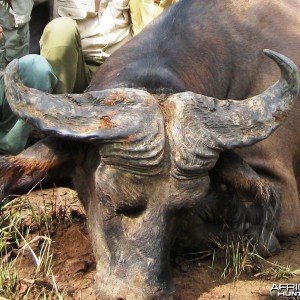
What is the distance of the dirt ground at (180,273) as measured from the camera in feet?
14.3

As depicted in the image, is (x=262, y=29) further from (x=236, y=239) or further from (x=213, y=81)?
(x=236, y=239)

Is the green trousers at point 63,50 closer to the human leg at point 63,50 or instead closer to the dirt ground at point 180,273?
the human leg at point 63,50

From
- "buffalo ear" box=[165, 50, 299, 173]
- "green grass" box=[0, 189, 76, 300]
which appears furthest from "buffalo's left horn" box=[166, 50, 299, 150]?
"green grass" box=[0, 189, 76, 300]

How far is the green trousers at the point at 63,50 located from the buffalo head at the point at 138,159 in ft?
8.13

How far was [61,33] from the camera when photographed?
21.3ft

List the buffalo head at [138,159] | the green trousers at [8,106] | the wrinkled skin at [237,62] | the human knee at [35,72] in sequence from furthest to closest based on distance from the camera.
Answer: the human knee at [35,72], the green trousers at [8,106], the wrinkled skin at [237,62], the buffalo head at [138,159]

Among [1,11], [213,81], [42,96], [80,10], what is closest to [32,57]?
[1,11]

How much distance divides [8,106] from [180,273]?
6.97 ft

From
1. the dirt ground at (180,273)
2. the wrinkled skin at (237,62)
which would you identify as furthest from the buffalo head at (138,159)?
the wrinkled skin at (237,62)

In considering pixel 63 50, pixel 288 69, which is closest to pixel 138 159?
pixel 288 69

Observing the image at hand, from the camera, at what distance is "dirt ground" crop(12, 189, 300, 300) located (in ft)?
14.3

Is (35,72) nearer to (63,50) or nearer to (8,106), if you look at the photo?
(8,106)

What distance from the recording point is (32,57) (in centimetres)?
600

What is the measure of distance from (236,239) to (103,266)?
1.17m
